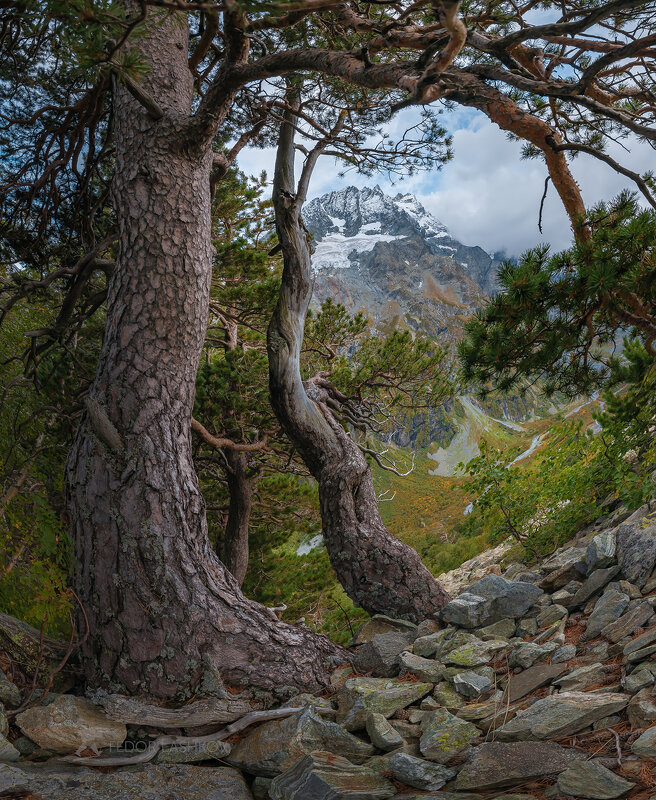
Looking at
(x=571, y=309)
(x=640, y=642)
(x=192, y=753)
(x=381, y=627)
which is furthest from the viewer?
(x=381, y=627)

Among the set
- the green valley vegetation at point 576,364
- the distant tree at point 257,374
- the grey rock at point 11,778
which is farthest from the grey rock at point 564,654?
the distant tree at point 257,374

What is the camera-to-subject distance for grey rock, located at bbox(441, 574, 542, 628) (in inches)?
133

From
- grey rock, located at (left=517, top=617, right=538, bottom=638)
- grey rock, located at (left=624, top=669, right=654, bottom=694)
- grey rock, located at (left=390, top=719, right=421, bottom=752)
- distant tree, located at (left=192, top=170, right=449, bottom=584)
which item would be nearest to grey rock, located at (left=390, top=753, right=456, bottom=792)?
grey rock, located at (left=390, top=719, right=421, bottom=752)

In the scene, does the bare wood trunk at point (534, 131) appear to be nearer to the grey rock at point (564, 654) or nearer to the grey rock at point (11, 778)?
the grey rock at point (564, 654)

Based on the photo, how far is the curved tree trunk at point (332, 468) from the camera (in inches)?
163

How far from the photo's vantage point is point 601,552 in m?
3.37

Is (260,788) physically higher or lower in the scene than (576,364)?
lower

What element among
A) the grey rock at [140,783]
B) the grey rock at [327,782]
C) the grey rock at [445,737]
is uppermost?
the grey rock at [445,737]

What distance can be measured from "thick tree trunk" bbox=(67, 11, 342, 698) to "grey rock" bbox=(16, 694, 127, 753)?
18 cm

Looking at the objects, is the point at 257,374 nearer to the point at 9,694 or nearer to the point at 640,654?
the point at 9,694

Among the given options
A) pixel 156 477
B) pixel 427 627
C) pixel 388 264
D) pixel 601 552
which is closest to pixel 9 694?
pixel 156 477

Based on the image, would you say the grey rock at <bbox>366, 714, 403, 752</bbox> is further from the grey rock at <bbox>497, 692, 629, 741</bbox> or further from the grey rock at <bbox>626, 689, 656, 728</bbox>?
the grey rock at <bbox>626, 689, 656, 728</bbox>

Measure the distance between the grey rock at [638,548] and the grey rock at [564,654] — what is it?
72 centimetres

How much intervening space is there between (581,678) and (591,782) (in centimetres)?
79
